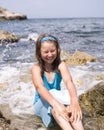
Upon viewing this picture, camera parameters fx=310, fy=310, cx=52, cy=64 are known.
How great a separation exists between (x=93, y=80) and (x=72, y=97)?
149 inches

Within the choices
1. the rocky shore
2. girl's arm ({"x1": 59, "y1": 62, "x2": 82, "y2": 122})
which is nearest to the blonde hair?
girl's arm ({"x1": 59, "y1": 62, "x2": 82, "y2": 122})

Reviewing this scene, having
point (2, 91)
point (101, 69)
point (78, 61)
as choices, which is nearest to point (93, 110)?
point (2, 91)

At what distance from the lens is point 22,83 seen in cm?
782

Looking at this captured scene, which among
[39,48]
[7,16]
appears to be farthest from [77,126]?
[7,16]

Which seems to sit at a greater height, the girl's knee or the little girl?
the little girl

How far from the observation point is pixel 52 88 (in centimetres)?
500

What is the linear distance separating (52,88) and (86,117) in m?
0.75

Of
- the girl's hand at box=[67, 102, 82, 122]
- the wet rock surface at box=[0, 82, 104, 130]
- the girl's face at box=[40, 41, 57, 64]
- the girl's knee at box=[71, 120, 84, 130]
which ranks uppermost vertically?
the girl's face at box=[40, 41, 57, 64]

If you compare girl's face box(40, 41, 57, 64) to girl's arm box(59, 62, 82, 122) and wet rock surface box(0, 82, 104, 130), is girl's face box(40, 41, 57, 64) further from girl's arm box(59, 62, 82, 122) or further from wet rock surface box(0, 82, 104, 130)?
wet rock surface box(0, 82, 104, 130)

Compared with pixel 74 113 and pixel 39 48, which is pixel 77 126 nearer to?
pixel 74 113

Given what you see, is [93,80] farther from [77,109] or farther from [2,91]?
[77,109]

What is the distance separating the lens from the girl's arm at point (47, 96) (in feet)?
13.7

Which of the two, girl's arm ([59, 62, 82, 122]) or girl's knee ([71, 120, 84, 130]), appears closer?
girl's knee ([71, 120, 84, 130])

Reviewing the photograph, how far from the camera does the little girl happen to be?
165 inches
